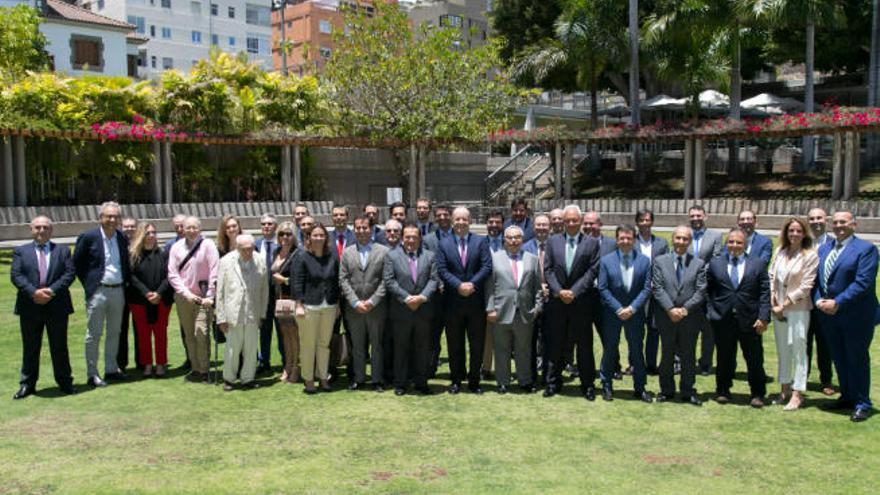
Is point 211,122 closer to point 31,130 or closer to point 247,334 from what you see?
point 31,130

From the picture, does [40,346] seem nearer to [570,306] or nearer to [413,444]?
[413,444]

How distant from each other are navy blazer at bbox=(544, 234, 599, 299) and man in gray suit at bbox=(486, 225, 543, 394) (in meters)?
0.22

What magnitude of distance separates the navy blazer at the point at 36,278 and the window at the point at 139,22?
61.8 m

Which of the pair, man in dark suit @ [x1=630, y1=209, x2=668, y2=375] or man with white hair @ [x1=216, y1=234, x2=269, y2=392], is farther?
man in dark suit @ [x1=630, y1=209, x2=668, y2=375]

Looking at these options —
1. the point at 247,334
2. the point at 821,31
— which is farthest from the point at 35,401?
the point at 821,31

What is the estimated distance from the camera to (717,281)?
750 centimetres

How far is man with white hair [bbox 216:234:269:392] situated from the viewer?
7.97 meters

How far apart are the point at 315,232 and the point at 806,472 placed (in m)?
4.75

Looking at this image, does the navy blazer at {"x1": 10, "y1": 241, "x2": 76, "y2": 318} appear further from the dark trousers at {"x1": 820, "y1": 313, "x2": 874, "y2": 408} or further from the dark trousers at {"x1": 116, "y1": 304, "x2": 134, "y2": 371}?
the dark trousers at {"x1": 820, "y1": 313, "x2": 874, "y2": 408}

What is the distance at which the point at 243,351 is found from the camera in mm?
8133

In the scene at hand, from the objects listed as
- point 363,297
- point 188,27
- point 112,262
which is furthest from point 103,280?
point 188,27

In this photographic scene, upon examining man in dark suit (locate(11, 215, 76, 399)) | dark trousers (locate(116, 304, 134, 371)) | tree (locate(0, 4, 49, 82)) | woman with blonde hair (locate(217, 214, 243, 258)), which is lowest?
dark trousers (locate(116, 304, 134, 371))

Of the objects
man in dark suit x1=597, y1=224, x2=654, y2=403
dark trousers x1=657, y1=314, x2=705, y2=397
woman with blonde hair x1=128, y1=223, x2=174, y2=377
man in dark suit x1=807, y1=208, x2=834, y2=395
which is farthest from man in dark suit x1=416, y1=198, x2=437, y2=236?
man in dark suit x1=807, y1=208, x2=834, y2=395

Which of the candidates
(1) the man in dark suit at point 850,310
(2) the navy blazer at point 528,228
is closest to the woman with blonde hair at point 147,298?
(2) the navy blazer at point 528,228
